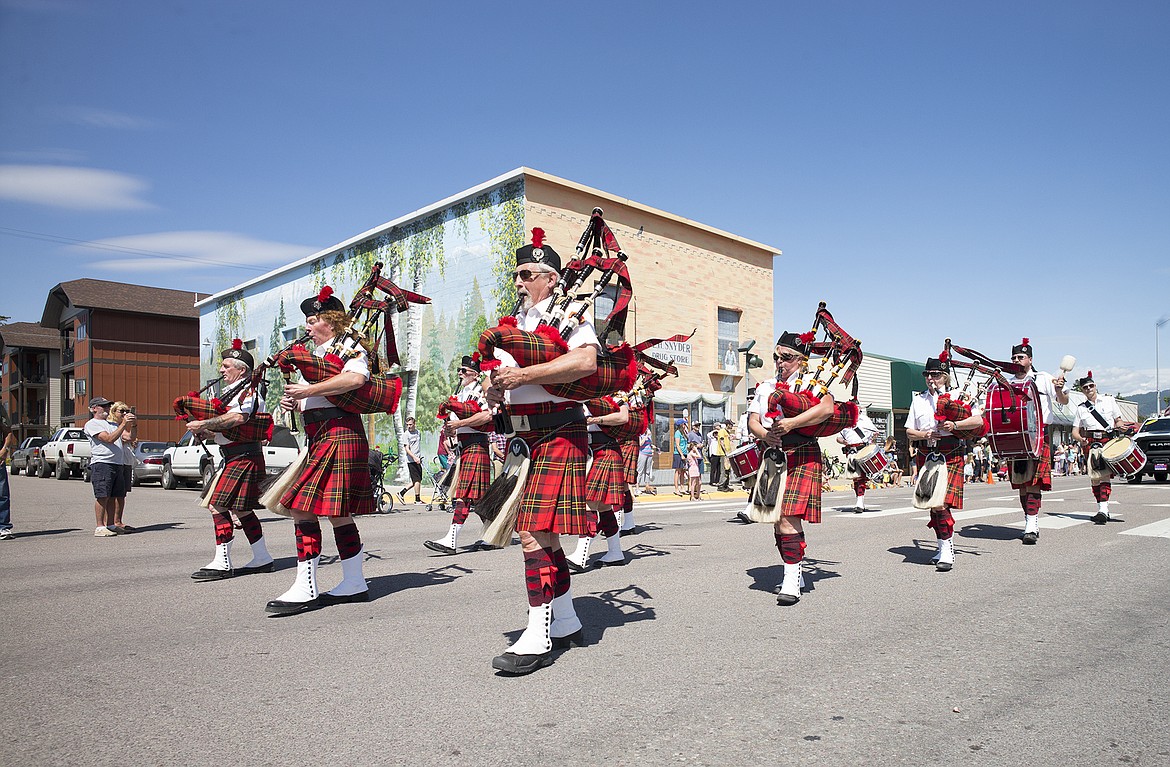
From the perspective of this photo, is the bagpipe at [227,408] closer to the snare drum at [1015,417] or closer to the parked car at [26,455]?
the snare drum at [1015,417]

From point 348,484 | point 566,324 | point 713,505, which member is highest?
point 566,324

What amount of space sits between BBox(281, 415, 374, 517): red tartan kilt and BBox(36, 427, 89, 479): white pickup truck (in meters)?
25.1

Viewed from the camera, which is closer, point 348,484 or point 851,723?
point 851,723

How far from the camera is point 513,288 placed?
2138cm

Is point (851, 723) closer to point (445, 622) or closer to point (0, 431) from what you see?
point (445, 622)

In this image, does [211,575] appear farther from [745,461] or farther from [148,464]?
[148,464]

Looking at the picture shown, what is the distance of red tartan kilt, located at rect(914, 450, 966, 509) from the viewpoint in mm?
7801

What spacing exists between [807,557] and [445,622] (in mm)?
4521

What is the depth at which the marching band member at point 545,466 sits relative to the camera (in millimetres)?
4293

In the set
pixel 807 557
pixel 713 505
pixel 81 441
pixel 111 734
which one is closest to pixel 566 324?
pixel 111 734

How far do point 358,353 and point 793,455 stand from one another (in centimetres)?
340

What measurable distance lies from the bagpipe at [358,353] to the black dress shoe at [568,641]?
2.09m

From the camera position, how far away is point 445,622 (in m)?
5.43

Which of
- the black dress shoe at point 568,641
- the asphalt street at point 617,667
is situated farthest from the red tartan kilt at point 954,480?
the black dress shoe at point 568,641
